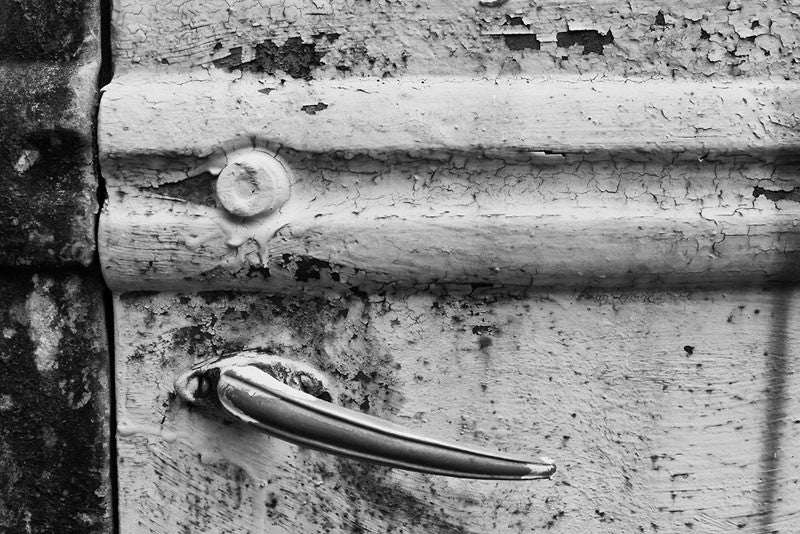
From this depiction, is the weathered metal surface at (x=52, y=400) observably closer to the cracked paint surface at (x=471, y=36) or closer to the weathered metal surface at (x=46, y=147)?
the weathered metal surface at (x=46, y=147)

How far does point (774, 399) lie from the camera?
75 cm

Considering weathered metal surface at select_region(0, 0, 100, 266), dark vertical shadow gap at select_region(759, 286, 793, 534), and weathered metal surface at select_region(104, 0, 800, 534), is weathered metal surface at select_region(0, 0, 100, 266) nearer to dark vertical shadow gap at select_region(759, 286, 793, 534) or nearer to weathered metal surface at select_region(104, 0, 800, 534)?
weathered metal surface at select_region(104, 0, 800, 534)

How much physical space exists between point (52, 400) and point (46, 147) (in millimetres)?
259

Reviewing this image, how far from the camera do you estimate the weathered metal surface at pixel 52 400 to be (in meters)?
0.75

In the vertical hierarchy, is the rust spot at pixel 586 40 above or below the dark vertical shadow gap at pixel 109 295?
above

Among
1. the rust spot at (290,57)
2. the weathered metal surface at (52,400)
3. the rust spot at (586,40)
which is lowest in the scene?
the weathered metal surface at (52,400)

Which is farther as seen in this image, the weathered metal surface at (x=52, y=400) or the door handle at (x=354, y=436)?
the weathered metal surface at (x=52, y=400)

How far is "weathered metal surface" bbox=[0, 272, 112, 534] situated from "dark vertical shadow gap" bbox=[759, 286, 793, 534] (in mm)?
684

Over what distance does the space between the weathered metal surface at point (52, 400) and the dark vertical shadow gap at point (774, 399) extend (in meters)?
0.68

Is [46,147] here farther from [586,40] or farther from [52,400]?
[586,40]

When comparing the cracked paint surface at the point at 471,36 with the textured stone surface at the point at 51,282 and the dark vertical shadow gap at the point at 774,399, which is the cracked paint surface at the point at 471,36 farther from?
the dark vertical shadow gap at the point at 774,399

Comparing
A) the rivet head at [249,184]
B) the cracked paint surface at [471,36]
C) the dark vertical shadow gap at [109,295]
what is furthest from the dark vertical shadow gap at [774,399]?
the dark vertical shadow gap at [109,295]

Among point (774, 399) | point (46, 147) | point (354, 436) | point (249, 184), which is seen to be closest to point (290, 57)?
point (249, 184)

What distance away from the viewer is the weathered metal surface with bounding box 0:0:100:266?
0.73 metres
